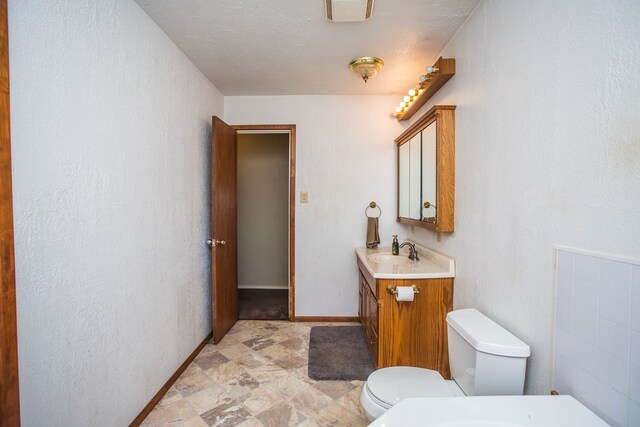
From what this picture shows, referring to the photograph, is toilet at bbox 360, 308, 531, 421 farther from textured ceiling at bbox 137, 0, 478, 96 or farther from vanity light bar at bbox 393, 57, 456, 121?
textured ceiling at bbox 137, 0, 478, 96

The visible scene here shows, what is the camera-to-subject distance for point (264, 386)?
1.97 m

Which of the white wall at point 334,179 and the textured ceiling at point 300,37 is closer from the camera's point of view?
the textured ceiling at point 300,37

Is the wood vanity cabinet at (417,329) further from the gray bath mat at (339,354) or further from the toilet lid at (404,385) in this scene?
the toilet lid at (404,385)

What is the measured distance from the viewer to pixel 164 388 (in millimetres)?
1883

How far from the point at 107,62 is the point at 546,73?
1.87 meters

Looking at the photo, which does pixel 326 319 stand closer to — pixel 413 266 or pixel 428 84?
pixel 413 266

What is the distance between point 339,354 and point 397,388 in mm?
1204

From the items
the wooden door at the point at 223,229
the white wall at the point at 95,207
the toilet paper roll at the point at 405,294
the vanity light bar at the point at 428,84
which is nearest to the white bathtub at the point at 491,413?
the toilet paper roll at the point at 405,294

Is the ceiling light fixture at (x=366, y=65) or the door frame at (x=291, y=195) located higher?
the ceiling light fixture at (x=366, y=65)

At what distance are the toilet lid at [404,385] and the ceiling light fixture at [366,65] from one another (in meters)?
2.03

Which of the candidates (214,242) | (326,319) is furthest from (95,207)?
(326,319)

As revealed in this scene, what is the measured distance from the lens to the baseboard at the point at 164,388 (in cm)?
162

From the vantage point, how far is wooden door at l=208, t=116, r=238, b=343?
248 centimetres

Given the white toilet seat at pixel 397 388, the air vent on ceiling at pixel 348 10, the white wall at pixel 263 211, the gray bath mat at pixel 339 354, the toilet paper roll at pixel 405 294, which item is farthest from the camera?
the white wall at pixel 263 211
